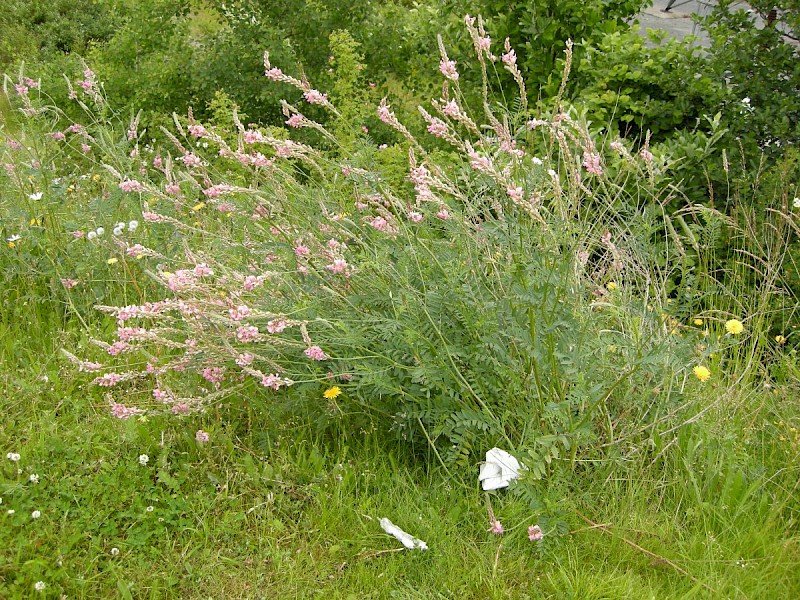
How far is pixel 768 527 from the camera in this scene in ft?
7.42

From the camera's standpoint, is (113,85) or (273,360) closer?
(273,360)

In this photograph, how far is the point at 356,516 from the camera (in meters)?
2.40

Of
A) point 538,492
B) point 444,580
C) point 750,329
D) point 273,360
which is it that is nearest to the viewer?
point 444,580

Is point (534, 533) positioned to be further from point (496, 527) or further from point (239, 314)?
point (239, 314)

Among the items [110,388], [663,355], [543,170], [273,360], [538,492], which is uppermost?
[543,170]

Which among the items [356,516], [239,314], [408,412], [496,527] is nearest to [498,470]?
[496,527]

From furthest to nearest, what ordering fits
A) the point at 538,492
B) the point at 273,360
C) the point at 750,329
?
the point at 750,329, the point at 273,360, the point at 538,492

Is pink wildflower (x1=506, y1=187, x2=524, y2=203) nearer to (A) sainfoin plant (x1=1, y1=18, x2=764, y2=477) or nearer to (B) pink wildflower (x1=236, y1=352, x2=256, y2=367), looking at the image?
(A) sainfoin plant (x1=1, y1=18, x2=764, y2=477)

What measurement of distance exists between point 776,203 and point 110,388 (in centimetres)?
290

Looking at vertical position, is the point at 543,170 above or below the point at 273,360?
above

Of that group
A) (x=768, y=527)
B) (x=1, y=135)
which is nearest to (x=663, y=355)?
(x=768, y=527)

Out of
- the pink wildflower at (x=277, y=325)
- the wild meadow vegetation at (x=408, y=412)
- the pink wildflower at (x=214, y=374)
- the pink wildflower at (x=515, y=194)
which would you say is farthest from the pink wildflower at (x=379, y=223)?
the pink wildflower at (x=214, y=374)

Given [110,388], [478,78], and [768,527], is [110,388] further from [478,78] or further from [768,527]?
[478,78]

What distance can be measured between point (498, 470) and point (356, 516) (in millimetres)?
450
